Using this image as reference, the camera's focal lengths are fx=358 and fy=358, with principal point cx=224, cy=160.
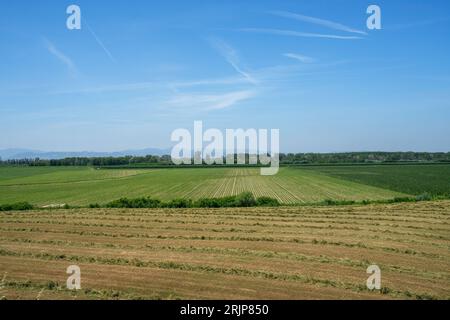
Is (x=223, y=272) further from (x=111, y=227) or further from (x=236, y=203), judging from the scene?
(x=236, y=203)

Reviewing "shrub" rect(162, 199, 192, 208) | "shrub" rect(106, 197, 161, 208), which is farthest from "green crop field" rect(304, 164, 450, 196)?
"shrub" rect(106, 197, 161, 208)

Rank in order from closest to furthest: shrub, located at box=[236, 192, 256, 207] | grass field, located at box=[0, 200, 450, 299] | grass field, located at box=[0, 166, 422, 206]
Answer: grass field, located at box=[0, 200, 450, 299], shrub, located at box=[236, 192, 256, 207], grass field, located at box=[0, 166, 422, 206]

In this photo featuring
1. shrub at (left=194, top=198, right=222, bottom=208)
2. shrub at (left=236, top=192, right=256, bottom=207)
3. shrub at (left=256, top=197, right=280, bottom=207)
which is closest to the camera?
shrub at (left=194, top=198, right=222, bottom=208)

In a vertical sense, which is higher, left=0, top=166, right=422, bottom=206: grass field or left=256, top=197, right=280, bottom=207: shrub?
left=256, top=197, right=280, bottom=207: shrub

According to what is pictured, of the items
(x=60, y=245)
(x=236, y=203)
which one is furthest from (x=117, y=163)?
(x=60, y=245)

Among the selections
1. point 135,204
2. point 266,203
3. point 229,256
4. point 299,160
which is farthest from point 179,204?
point 299,160

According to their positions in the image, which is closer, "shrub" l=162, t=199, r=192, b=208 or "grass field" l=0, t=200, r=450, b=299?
"grass field" l=0, t=200, r=450, b=299

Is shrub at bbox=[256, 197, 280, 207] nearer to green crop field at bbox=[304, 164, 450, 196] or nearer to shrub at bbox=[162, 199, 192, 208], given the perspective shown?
shrub at bbox=[162, 199, 192, 208]
